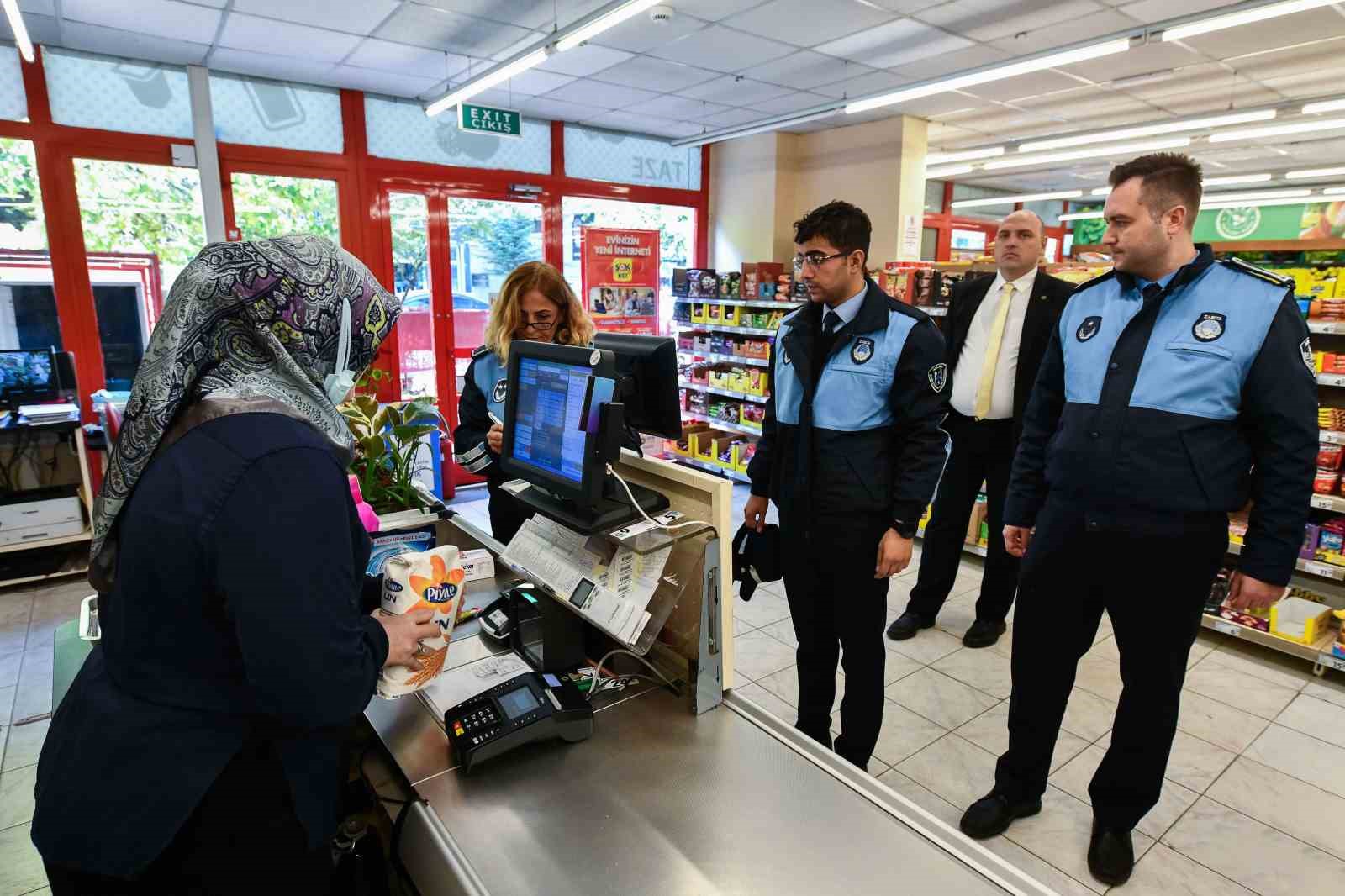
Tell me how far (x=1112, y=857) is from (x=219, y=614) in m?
2.44

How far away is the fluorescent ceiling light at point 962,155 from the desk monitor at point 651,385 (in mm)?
7570

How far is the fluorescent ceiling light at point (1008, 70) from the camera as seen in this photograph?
13.9ft

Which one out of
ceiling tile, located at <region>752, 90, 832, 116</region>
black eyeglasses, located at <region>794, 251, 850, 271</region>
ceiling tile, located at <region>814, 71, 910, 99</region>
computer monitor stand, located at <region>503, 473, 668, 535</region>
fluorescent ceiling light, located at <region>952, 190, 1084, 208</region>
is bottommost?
computer monitor stand, located at <region>503, 473, 668, 535</region>

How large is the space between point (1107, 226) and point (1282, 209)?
14.2m

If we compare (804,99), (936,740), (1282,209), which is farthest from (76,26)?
(1282,209)

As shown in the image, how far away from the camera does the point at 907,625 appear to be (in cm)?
374

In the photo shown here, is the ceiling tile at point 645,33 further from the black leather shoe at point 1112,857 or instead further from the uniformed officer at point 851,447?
the black leather shoe at point 1112,857

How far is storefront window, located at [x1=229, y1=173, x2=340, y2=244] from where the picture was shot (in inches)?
216

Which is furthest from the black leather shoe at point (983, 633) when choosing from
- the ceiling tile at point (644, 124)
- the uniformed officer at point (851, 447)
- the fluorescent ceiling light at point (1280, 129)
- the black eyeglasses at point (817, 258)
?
the fluorescent ceiling light at point (1280, 129)

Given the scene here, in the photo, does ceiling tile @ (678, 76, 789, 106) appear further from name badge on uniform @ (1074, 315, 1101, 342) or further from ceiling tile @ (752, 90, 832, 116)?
name badge on uniform @ (1074, 315, 1101, 342)

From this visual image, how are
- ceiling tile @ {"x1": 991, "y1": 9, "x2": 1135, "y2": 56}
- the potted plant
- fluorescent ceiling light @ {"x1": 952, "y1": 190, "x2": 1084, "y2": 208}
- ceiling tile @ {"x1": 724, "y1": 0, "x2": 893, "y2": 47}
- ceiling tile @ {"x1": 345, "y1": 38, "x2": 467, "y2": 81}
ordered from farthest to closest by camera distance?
fluorescent ceiling light @ {"x1": 952, "y1": 190, "x2": 1084, "y2": 208} < ceiling tile @ {"x1": 345, "y1": 38, "x2": 467, "y2": 81} < ceiling tile @ {"x1": 991, "y1": 9, "x2": 1135, "y2": 56} < ceiling tile @ {"x1": 724, "y1": 0, "x2": 893, "y2": 47} < the potted plant

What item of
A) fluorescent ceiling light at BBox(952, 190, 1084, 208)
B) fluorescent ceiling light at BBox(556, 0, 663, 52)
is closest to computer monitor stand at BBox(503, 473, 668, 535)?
fluorescent ceiling light at BBox(556, 0, 663, 52)

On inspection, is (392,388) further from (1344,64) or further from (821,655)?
(1344,64)

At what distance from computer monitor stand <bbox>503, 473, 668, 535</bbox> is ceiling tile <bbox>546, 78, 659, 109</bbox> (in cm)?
483
